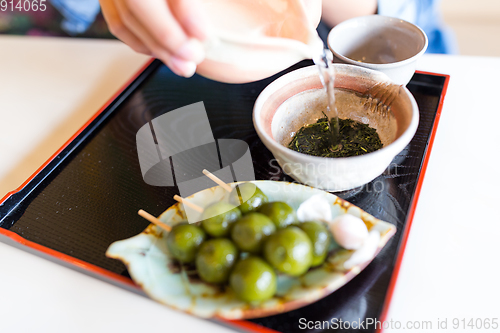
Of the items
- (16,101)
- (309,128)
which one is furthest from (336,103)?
(16,101)

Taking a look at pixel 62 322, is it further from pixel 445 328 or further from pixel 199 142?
pixel 445 328

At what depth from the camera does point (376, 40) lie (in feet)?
4.02

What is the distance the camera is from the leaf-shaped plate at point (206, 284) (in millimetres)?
666

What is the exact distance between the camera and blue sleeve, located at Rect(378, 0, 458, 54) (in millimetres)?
1369

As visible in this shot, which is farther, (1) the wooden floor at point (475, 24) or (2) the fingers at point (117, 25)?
(1) the wooden floor at point (475, 24)

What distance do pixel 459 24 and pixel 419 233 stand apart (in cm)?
184

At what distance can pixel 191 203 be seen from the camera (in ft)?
2.73

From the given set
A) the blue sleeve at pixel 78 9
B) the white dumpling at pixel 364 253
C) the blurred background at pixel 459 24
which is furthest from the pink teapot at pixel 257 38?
the blurred background at pixel 459 24

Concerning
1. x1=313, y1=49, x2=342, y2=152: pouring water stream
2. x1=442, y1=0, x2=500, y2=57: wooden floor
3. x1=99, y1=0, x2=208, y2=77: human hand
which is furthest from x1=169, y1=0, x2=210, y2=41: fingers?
x1=442, y1=0, x2=500, y2=57: wooden floor

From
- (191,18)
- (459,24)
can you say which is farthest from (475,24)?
(191,18)

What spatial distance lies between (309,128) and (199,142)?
13.4 inches

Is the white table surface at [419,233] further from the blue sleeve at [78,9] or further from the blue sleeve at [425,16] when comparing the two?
the blue sleeve at [78,9]

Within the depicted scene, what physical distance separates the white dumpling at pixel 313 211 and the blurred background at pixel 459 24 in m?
1.69

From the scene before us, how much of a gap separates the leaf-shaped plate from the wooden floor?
1815 millimetres
